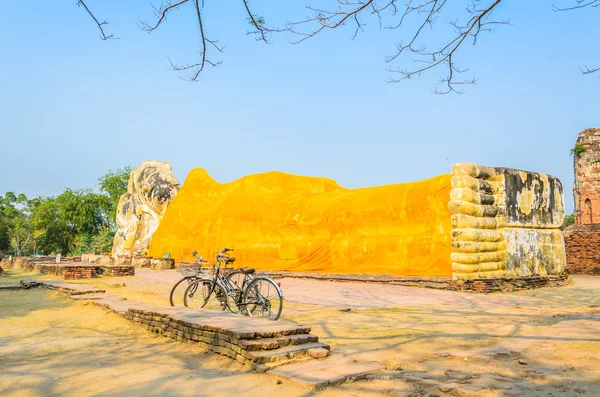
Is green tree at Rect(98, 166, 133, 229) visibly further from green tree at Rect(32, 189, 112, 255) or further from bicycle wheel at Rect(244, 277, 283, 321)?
bicycle wheel at Rect(244, 277, 283, 321)

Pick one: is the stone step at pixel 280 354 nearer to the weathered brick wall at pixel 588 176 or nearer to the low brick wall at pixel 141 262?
the low brick wall at pixel 141 262

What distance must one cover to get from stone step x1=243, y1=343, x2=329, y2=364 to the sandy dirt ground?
0.44 ft

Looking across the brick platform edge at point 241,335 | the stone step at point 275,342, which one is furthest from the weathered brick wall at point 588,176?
the stone step at point 275,342

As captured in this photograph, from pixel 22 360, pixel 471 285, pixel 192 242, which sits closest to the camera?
pixel 22 360

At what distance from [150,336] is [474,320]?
3.91 meters

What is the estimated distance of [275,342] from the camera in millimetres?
4480

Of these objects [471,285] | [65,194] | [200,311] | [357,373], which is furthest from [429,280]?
[65,194]

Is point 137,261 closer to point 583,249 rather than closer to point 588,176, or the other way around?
point 583,249

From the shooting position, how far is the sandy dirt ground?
3.75 m

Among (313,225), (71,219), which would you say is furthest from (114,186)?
(313,225)

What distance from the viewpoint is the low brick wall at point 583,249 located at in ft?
59.0

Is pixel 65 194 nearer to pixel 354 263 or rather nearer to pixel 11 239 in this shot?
pixel 11 239

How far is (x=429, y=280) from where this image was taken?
463 inches

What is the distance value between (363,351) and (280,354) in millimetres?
917
